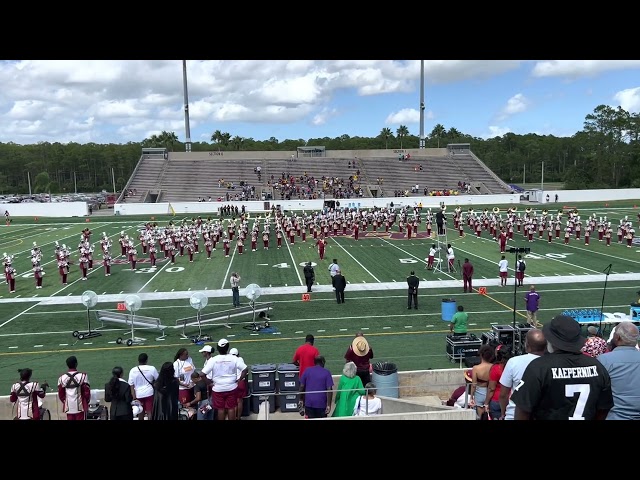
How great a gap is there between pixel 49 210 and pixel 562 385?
50.0 meters

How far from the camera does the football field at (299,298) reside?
1215 cm

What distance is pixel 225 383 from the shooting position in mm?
6562

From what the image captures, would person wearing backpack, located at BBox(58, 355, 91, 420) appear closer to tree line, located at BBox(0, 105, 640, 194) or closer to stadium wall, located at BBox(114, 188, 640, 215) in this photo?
stadium wall, located at BBox(114, 188, 640, 215)

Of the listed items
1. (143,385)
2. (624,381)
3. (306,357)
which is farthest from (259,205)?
(624,381)

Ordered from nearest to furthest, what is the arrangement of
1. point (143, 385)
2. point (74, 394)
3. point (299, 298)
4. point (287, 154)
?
point (74, 394), point (143, 385), point (299, 298), point (287, 154)

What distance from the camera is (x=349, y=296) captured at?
16984mm

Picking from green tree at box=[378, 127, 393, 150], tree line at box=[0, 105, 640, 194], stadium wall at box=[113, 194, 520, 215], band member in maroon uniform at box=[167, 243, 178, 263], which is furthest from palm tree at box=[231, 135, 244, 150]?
band member in maroon uniform at box=[167, 243, 178, 263]

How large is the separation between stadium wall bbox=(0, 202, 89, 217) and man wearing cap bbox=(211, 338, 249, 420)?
4490cm

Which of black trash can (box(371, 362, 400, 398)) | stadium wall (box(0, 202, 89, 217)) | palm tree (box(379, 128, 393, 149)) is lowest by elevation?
black trash can (box(371, 362, 400, 398))

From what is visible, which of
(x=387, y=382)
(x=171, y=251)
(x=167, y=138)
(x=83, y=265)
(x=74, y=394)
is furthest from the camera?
(x=167, y=138)

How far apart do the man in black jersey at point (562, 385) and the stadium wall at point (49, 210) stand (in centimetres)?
4901

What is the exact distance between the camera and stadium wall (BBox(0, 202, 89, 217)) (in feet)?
153

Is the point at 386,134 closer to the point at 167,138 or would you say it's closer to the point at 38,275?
the point at 167,138
